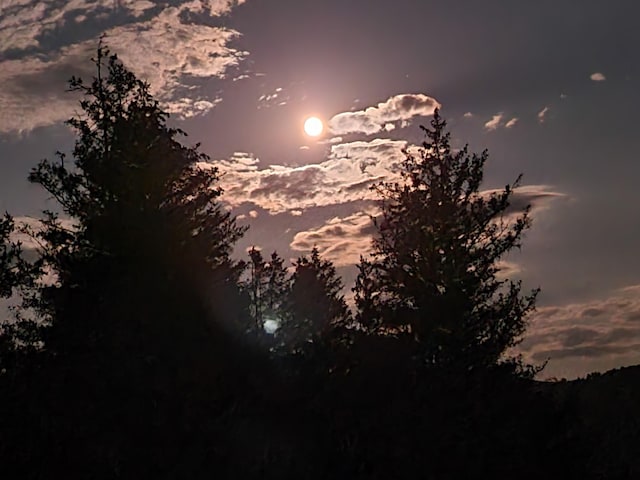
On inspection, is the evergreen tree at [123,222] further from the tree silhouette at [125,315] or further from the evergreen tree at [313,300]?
the evergreen tree at [313,300]

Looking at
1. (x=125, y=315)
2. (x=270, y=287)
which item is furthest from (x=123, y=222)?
(x=270, y=287)

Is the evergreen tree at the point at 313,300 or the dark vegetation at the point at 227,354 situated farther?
the evergreen tree at the point at 313,300

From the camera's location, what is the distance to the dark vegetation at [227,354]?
18047 mm

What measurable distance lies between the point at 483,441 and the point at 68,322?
12088 millimetres

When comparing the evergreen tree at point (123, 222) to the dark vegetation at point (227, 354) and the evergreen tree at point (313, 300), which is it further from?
the evergreen tree at point (313, 300)

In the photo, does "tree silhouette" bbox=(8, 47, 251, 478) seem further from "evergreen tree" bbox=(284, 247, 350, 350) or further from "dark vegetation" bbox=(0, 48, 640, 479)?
"evergreen tree" bbox=(284, 247, 350, 350)

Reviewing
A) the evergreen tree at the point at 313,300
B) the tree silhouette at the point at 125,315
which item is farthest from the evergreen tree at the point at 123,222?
the evergreen tree at the point at 313,300

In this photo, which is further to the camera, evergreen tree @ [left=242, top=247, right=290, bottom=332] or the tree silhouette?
evergreen tree @ [left=242, top=247, right=290, bottom=332]

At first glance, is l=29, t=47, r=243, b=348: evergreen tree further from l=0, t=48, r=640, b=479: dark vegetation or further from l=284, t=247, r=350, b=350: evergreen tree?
l=284, t=247, r=350, b=350: evergreen tree

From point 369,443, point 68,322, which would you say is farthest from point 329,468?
point 68,322

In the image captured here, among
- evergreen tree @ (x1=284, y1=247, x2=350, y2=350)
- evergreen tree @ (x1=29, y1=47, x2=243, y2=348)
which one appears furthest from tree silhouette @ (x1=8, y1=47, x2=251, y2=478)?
evergreen tree @ (x1=284, y1=247, x2=350, y2=350)

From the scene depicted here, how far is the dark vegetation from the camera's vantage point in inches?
711

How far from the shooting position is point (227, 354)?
20.6 metres

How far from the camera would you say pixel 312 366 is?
2217cm
